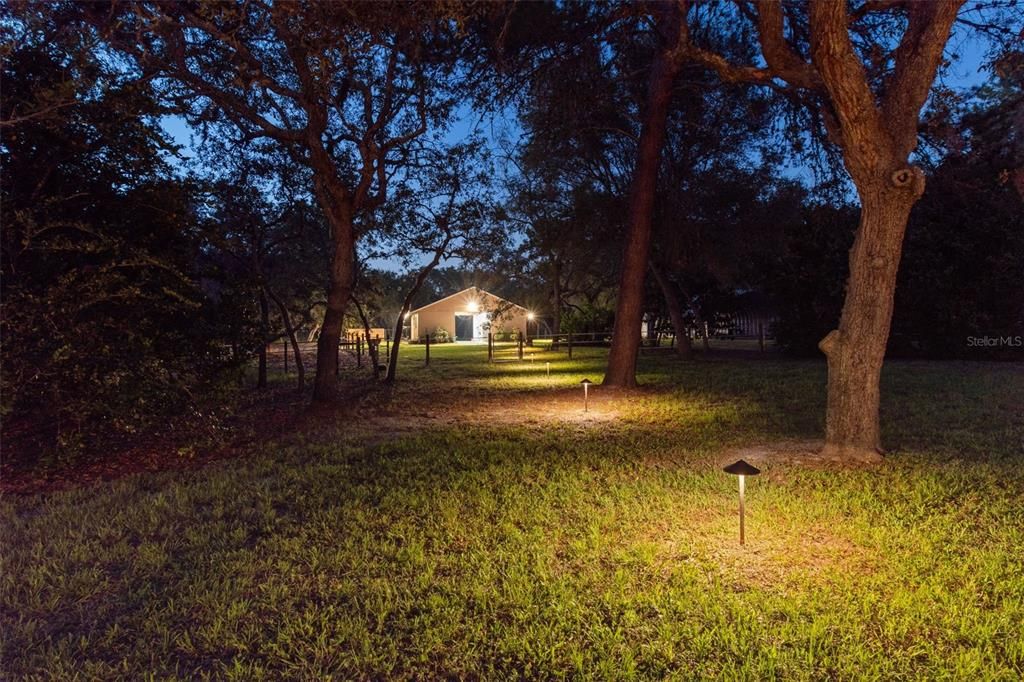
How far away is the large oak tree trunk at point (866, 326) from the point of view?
562 centimetres

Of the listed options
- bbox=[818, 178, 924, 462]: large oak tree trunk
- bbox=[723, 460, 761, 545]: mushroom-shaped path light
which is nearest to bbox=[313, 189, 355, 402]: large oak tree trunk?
bbox=[818, 178, 924, 462]: large oak tree trunk

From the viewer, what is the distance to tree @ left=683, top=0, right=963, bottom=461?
532 centimetres

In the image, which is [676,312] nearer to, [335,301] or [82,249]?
[335,301]

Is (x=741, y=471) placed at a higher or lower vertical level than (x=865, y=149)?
lower

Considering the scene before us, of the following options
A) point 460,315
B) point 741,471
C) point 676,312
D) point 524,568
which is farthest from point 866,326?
point 460,315

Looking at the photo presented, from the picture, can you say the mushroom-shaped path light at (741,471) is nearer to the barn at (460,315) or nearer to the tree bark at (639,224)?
the tree bark at (639,224)

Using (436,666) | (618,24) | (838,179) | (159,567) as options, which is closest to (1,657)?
(159,567)

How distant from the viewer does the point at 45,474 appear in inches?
223

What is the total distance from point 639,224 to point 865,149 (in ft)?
20.2

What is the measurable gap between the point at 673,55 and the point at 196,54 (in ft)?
22.3

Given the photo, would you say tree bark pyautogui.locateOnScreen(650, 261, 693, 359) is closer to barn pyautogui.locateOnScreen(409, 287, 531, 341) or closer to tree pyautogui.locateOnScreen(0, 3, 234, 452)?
tree pyautogui.locateOnScreen(0, 3, 234, 452)

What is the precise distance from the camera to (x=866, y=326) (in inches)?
227

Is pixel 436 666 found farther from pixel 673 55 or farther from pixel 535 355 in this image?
pixel 535 355

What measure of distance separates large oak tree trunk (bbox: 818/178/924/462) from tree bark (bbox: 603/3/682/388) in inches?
238
